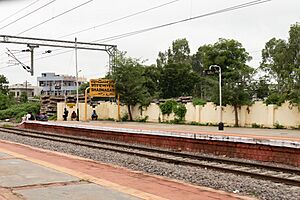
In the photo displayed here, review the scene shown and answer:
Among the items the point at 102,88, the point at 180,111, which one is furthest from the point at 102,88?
the point at 180,111

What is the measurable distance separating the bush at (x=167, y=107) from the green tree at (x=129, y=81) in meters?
3.11

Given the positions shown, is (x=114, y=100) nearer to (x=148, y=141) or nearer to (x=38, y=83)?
(x=148, y=141)

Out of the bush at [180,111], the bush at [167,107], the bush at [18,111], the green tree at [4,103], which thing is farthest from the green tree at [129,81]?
the green tree at [4,103]

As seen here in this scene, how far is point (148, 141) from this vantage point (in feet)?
67.2

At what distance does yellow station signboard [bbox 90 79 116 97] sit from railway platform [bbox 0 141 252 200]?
30.5m

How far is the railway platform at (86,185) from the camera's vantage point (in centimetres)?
757

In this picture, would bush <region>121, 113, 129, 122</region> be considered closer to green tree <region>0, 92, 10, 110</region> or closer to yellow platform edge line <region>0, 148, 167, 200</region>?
green tree <region>0, 92, 10, 110</region>

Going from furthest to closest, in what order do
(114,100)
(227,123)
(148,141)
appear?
1. (114,100)
2. (227,123)
3. (148,141)

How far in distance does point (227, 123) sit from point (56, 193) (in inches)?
1017

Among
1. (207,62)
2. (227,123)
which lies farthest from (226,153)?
(207,62)

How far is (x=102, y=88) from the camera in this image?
4250 cm

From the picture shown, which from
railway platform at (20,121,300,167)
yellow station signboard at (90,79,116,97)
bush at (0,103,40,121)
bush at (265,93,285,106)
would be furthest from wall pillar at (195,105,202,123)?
bush at (0,103,40,121)

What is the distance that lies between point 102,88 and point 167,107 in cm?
751

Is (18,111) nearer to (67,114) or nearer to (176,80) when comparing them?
(67,114)
